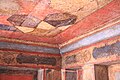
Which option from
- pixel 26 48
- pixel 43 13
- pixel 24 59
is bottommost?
pixel 24 59

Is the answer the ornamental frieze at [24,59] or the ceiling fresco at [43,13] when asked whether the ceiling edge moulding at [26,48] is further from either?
the ceiling fresco at [43,13]

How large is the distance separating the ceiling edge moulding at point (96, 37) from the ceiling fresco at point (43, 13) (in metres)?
0.58

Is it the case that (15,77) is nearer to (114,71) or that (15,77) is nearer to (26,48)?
(26,48)

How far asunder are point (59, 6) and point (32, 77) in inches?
115

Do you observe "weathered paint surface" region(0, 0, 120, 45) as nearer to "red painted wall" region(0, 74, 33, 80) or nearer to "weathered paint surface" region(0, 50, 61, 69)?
"weathered paint surface" region(0, 50, 61, 69)

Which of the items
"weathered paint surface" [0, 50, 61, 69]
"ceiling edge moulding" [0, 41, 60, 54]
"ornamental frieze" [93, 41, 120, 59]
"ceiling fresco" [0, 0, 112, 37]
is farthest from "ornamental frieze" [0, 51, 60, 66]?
"ornamental frieze" [93, 41, 120, 59]

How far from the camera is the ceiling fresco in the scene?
8.25 feet

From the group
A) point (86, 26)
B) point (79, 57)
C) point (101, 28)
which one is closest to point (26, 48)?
point (79, 57)

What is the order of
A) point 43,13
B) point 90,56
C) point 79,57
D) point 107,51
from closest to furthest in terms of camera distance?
point 43,13, point 107,51, point 90,56, point 79,57

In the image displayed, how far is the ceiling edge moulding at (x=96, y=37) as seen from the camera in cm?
319

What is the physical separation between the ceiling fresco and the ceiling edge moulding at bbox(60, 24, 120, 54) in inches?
22.7

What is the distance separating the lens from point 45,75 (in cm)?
463

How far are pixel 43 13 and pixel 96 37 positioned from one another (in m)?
1.30

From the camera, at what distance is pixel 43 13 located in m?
2.85
